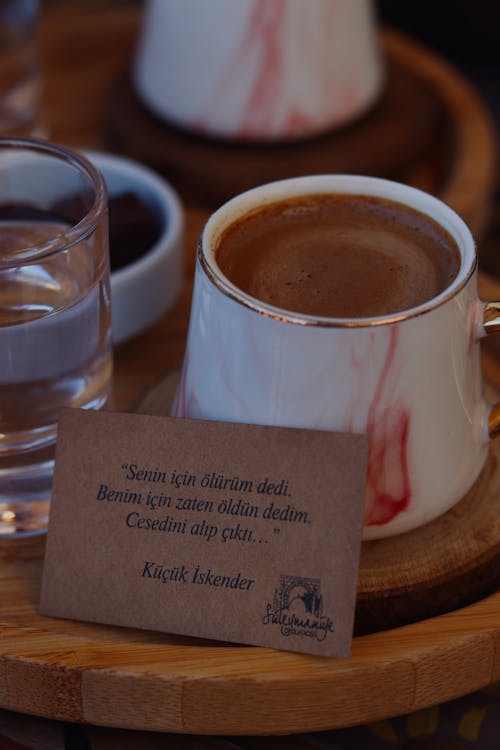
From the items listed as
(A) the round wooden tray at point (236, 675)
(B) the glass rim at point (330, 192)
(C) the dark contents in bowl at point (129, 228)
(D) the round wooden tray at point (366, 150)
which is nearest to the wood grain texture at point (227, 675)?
(A) the round wooden tray at point (236, 675)

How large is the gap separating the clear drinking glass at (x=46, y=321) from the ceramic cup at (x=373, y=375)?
A: 0.06 m

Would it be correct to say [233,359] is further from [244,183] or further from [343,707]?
[244,183]

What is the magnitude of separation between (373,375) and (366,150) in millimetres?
496

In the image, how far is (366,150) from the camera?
0.94m

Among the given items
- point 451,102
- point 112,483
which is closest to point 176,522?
point 112,483

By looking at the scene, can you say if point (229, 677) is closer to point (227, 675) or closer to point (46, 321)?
point (227, 675)

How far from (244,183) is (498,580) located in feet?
1.53

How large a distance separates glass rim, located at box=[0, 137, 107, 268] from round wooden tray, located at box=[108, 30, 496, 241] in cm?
34

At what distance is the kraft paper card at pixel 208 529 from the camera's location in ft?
1.64

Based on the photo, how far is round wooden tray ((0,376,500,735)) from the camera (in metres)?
0.49

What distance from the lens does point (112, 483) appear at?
521 mm

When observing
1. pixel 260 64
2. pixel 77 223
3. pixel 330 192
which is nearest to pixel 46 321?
pixel 77 223

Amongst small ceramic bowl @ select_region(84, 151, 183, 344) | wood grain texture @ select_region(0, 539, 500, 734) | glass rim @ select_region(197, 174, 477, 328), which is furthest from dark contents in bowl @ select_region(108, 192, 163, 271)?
wood grain texture @ select_region(0, 539, 500, 734)

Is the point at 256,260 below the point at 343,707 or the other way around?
the other way around
